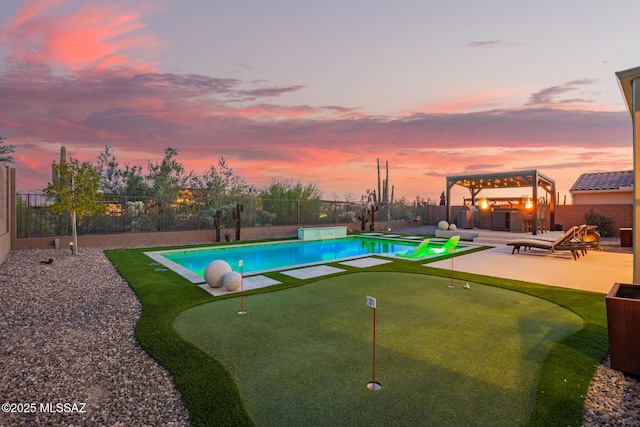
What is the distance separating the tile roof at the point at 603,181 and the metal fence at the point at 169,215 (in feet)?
49.8

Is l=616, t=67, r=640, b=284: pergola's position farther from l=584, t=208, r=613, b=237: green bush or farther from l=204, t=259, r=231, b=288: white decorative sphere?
l=584, t=208, r=613, b=237: green bush

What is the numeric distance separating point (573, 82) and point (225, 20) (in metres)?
12.8

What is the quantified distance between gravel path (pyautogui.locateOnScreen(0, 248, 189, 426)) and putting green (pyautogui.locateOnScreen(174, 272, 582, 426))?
2.01 feet

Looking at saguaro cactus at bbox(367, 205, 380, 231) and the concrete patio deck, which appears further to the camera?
saguaro cactus at bbox(367, 205, 380, 231)

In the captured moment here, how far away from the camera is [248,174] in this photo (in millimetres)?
18562

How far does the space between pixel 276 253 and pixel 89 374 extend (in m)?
9.63

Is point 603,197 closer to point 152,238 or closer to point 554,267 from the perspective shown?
point 554,267

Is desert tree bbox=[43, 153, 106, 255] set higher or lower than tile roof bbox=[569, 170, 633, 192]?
lower

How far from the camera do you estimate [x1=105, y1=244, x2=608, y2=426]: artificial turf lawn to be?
8.16 ft

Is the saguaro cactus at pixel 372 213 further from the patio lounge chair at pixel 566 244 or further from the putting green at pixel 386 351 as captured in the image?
the putting green at pixel 386 351

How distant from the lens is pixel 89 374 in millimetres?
3090

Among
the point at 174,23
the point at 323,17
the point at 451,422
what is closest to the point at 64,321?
the point at 451,422

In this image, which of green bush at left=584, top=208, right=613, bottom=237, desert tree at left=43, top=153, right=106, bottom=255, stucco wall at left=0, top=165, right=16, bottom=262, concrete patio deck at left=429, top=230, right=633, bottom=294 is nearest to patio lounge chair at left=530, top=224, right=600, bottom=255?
concrete patio deck at left=429, top=230, right=633, bottom=294

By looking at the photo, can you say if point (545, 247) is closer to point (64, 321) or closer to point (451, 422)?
point (451, 422)
